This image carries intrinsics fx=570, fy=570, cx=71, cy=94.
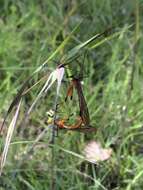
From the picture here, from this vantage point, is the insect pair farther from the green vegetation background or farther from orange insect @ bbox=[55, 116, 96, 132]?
the green vegetation background

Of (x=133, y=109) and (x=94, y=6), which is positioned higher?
(x=94, y=6)

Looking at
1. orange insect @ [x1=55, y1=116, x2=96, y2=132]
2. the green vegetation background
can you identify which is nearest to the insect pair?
orange insect @ [x1=55, y1=116, x2=96, y2=132]

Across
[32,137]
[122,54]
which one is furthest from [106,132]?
[122,54]

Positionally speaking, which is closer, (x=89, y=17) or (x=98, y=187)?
(x=98, y=187)

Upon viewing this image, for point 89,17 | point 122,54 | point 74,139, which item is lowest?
point 74,139

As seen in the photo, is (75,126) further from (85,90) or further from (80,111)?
(85,90)

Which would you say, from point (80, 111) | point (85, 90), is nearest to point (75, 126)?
point (80, 111)

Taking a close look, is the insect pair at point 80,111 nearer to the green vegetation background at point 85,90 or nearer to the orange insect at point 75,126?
the orange insect at point 75,126

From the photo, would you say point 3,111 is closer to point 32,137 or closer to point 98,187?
point 32,137
